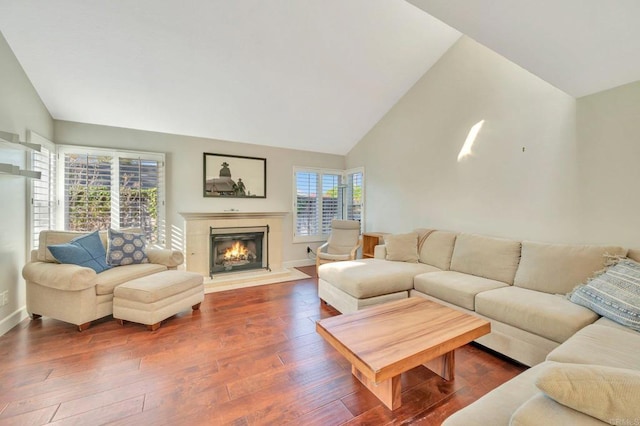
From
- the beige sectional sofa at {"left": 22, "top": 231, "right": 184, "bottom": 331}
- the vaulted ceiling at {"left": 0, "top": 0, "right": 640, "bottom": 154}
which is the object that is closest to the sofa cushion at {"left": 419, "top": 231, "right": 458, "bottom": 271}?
the vaulted ceiling at {"left": 0, "top": 0, "right": 640, "bottom": 154}

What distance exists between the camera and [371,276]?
2.76 m

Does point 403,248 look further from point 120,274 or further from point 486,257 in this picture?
point 120,274

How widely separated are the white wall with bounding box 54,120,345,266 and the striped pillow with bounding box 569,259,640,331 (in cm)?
419

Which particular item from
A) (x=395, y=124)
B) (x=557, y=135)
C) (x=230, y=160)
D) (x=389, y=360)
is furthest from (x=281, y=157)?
(x=389, y=360)

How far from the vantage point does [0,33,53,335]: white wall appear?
250 centimetres

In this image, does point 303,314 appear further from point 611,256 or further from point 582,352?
point 611,256

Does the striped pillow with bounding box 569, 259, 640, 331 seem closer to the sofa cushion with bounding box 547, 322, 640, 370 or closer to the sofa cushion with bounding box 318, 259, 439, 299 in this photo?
the sofa cushion with bounding box 547, 322, 640, 370

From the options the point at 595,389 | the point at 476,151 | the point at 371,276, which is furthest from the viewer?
the point at 476,151

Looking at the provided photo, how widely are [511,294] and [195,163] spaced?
4616 mm

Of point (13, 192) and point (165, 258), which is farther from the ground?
point (13, 192)

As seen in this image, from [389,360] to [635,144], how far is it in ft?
9.00

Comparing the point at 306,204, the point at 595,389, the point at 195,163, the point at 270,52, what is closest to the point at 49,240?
the point at 195,163

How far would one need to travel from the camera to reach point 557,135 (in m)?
2.62

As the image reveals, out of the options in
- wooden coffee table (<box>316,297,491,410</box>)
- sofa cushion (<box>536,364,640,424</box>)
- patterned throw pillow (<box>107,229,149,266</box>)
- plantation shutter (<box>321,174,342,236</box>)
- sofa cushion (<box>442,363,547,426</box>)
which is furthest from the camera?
plantation shutter (<box>321,174,342,236</box>)
